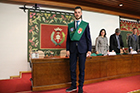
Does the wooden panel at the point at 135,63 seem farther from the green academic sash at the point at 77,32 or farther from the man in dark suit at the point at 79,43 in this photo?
A: the green academic sash at the point at 77,32

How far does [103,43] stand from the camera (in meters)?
3.50

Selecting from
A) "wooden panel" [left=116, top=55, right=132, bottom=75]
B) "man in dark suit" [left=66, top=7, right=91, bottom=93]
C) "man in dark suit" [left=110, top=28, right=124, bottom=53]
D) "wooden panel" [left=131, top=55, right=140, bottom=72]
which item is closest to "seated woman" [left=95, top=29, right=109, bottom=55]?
"man in dark suit" [left=110, top=28, right=124, bottom=53]

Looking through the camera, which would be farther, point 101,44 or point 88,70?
point 101,44

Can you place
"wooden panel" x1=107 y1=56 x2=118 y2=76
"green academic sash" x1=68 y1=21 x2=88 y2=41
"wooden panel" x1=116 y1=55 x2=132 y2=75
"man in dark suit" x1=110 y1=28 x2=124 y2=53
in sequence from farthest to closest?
"man in dark suit" x1=110 y1=28 x2=124 y2=53 → "wooden panel" x1=116 y1=55 x2=132 y2=75 → "wooden panel" x1=107 y1=56 x2=118 y2=76 → "green academic sash" x1=68 y1=21 x2=88 y2=41

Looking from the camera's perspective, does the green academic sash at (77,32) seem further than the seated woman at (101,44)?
No

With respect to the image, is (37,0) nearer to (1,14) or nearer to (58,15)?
(58,15)

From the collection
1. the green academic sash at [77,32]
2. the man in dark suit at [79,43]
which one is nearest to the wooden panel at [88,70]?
the man in dark suit at [79,43]

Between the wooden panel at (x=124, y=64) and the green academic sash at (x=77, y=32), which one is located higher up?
the green academic sash at (x=77, y=32)

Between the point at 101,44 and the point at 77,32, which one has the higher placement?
the point at 77,32

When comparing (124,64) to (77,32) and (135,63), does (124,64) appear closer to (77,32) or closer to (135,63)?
(135,63)

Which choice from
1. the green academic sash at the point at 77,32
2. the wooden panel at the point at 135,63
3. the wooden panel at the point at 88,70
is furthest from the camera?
the wooden panel at the point at 135,63

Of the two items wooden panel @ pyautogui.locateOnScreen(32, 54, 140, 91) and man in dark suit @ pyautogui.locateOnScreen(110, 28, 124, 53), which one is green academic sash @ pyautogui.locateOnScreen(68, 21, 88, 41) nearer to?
wooden panel @ pyautogui.locateOnScreen(32, 54, 140, 91)

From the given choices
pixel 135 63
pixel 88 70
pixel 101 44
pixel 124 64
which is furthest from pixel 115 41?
pixel 88 70

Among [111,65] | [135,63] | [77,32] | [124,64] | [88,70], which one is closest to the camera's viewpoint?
[77,32]
